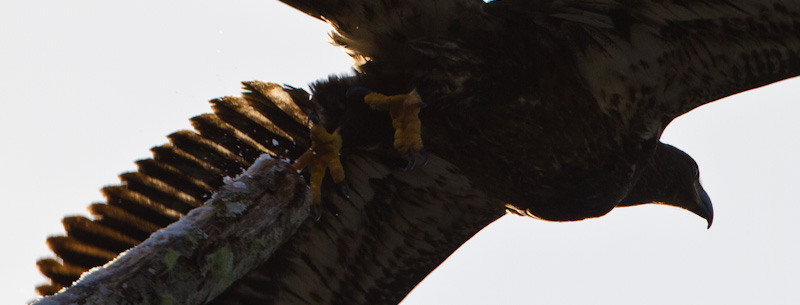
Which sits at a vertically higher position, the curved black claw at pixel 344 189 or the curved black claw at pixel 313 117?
the curved black claw at pixel 313 117

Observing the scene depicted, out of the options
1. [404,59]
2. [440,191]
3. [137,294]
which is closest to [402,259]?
[440,191]

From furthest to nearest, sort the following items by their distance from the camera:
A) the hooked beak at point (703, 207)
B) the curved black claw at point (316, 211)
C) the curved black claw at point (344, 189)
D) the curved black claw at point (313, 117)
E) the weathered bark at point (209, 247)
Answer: the hooked beak at point (703, 207), the curved black claw at point (316, 211), the curved black claw at point (344, 189), the curved black claw at point (313, 117), the weathered bark at point (209, 247)

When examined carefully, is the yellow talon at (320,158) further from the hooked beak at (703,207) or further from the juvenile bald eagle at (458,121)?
the hooked beak at (703,207)

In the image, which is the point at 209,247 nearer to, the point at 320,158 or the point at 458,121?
the point at 320,158

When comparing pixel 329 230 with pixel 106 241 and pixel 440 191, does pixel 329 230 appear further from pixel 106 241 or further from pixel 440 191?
pixel 106 241

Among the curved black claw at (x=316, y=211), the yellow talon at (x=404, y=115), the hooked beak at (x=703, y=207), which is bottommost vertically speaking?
A: the curved black claw at (x=316, y=211)

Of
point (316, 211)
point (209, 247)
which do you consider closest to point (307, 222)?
point (316, 211)

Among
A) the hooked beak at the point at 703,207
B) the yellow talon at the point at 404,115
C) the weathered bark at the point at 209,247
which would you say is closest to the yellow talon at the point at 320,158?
the yellow talon at the point at 404,115
